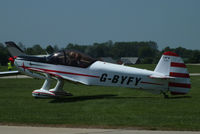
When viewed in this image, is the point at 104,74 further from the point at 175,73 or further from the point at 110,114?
the point at 110,114

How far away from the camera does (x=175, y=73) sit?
13602 mm

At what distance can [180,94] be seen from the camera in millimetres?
13852

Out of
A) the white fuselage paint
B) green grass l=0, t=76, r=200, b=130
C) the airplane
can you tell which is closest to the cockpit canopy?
the airplane

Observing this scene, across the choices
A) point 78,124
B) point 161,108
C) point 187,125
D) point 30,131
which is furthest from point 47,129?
point 161,108

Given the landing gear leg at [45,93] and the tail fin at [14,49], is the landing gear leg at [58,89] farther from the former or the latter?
the tail fin at [14,49]

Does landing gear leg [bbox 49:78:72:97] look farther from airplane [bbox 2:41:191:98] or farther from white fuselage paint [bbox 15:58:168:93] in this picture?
white fuselage paint [bbox 15:58:168:93]

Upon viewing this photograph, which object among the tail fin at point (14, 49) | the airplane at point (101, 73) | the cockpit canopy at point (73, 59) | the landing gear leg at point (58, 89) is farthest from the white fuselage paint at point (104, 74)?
the tail fin at point (14, 49)

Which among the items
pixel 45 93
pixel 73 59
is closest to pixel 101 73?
pixel 73 59

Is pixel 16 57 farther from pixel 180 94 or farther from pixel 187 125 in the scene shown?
pixel 187 125

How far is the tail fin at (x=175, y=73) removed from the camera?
44.7 ft

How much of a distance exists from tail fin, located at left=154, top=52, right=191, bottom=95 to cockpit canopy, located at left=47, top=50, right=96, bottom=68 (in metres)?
3.37

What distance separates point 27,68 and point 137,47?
145160mm

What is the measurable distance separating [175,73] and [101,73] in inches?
128

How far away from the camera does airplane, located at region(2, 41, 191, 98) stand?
13680 mm
